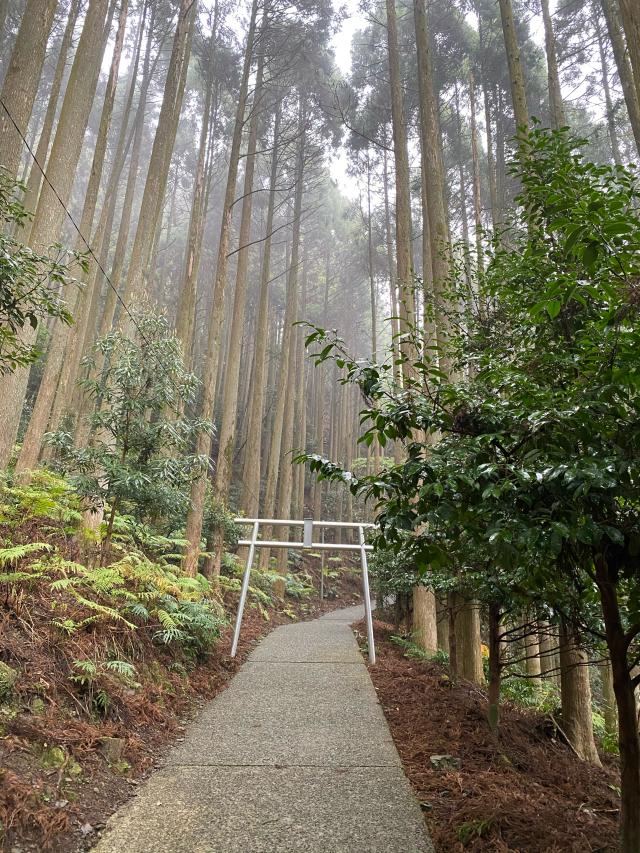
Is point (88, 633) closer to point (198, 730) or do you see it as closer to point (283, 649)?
point (198, 730)

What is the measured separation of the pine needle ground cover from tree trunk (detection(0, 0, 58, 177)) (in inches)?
155

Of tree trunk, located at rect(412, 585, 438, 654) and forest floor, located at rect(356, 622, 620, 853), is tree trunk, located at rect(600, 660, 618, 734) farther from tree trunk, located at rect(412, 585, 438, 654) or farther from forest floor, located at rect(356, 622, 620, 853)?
tree trunk, located at rect(412, 585, 438, 654)

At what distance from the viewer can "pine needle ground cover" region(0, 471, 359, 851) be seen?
2412 mm

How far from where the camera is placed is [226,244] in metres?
10.4

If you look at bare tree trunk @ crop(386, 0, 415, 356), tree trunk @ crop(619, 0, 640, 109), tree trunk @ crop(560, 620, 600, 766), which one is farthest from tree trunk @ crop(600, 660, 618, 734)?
tree trunk @ crop(619, 0, 640, 109)

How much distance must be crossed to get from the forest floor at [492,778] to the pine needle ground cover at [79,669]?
1802mm

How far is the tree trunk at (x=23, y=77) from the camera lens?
509 centimetres

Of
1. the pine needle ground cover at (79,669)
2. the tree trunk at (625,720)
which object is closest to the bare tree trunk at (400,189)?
the pine needle ground cover at (79,669)

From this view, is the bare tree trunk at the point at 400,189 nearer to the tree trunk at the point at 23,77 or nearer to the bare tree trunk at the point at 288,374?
the tree trunk at the point at 23,77

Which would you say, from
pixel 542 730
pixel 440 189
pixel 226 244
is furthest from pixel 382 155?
pixel 542 730

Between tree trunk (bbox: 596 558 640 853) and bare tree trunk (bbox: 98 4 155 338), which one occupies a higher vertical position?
bare tree trunk (bbox: 98 4 155 338)

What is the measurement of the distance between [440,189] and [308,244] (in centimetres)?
2536

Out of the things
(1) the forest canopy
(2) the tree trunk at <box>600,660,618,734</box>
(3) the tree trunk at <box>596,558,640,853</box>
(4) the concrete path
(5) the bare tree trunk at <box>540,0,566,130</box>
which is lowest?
(2) the tree trunk at <box>600,660,618,734</box>

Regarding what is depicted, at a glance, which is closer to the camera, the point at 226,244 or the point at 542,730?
the point at 542,730
